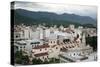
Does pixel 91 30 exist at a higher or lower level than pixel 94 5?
lower

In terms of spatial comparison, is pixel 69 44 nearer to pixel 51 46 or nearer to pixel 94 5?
pixel 51 46

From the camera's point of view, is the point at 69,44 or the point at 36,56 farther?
the point at 69,44
